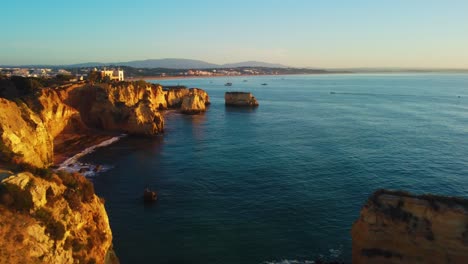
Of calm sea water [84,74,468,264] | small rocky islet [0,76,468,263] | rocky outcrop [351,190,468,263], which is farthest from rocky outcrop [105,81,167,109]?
rocky outcrop [351,190,468,263]

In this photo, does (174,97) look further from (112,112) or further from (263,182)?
(263,182)

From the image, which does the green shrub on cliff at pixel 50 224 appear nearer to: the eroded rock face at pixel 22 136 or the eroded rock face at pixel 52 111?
the eroded rock face at pixel 22 136

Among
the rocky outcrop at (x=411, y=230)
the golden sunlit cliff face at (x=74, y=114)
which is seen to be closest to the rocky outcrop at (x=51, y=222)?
the rocky outcrop at (x=411, y=230)

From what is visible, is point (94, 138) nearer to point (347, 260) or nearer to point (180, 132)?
point (180, 132)

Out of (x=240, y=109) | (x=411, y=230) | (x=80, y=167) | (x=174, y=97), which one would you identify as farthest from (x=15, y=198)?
(x=174, y=97)

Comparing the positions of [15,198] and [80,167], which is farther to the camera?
[80,167]
